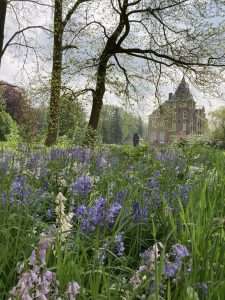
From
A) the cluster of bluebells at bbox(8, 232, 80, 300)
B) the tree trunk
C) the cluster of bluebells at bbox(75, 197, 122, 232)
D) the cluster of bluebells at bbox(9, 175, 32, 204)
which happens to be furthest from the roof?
the cluster of bluebells at bbox(8, 232, 80, 300)

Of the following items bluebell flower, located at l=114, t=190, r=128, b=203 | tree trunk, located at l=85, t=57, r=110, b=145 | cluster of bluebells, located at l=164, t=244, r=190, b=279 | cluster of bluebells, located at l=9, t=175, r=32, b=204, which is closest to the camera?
cluster of bluebells, located at l=164, t=244, r=190, b=279

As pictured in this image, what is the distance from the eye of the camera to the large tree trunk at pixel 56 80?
1725 centimetres

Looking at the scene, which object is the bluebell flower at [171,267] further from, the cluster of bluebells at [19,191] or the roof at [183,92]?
the roof at [183,92]

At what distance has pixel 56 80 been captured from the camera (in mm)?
18094

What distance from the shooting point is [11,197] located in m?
2.65

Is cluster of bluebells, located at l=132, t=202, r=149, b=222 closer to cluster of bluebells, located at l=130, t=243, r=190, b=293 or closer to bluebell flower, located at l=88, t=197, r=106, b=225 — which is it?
bluebell flower, located at l=88, t=197, r=106, b=225

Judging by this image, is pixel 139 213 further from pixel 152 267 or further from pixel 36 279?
pixel 36 279

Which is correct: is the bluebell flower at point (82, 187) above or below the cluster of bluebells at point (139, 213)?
above

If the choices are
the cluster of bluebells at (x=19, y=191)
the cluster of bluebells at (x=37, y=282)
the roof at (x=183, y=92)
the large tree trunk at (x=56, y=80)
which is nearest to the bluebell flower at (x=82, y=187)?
the cluster of bluebells at (x=19, y=191)

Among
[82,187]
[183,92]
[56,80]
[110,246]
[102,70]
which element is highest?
[102,70]

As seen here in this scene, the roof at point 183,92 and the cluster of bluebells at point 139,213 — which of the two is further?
the roof at point 183,92

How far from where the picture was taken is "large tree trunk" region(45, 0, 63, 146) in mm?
17250

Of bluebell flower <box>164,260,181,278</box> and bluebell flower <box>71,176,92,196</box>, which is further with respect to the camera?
bluebell flower <box>71,176,92,196</box>

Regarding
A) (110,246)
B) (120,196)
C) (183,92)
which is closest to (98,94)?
(183,92)
